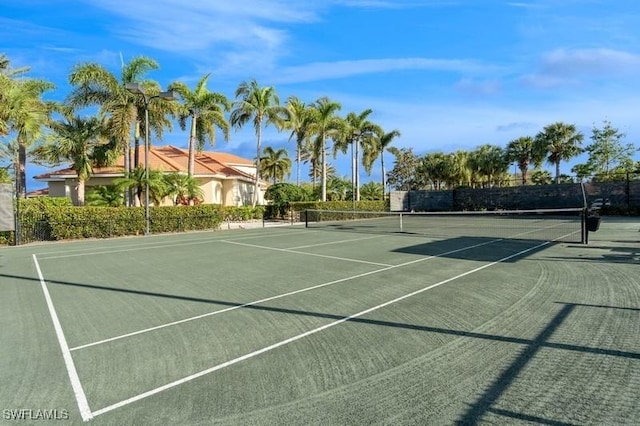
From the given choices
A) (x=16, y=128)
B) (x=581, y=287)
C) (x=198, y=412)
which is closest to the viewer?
(x=198, y=412)

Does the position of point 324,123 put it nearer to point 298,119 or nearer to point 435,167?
point 298,119

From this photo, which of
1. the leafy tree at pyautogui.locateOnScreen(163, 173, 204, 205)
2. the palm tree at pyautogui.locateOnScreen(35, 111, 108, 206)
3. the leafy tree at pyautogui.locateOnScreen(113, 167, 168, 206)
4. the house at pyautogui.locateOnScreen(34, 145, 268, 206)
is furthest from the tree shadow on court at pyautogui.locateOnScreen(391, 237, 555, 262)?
the house at pyautogui.locateOnScreen(34, 145, 268, 206)

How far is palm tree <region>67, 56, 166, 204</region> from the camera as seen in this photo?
84.4 ft

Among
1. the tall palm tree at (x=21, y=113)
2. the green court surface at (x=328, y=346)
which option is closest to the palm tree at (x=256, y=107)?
the tall palm tree at (x=21, y=113)

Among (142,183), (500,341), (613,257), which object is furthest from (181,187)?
(500,341)

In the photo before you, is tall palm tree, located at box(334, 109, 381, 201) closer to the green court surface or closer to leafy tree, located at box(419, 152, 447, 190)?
leafy tree, located at box(419, 152, 447, 190)

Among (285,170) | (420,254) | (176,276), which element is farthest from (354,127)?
(176,276)

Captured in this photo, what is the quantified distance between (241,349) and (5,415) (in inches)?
91.7

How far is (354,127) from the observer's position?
4134 cm

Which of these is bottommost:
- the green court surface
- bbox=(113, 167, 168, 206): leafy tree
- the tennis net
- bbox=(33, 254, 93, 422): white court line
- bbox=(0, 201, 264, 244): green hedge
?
bbox=(33, 254, 93, 422): white court line

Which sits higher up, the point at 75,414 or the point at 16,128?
the point at 16,128

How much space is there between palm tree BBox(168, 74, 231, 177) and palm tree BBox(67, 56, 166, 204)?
3.79 meters

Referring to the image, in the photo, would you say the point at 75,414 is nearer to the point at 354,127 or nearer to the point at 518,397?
the point at 518,397

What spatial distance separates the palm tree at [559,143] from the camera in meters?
47.7
